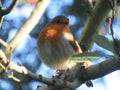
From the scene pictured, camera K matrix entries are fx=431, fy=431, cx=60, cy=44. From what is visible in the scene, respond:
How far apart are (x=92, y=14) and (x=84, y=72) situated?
0.32m

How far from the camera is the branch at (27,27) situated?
2.00m

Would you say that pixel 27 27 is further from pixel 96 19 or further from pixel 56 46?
pixel 56 46

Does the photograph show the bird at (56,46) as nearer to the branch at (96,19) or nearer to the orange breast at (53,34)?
the orange breast at (53,34)

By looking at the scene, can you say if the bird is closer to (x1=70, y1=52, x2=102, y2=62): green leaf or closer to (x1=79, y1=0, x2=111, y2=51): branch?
(x1=79, y1=0, x2=111, y2=51): branch

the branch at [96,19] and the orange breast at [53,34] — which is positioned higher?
the branch at [96,19]

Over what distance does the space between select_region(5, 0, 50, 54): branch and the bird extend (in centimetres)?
34

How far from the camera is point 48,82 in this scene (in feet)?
5.08

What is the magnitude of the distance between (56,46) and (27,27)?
571 mm

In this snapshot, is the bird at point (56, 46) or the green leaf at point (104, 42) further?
the bird at point (56, 46)

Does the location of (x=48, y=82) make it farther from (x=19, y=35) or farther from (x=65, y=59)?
(x=65, y=59)

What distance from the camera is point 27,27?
208 centimetres

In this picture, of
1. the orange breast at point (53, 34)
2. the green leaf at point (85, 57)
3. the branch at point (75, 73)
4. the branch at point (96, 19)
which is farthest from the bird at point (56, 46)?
the green leaf at point (85, 57)

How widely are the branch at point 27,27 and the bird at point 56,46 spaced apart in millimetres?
338

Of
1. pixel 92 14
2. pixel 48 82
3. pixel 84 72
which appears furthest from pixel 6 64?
pixel 92 14
